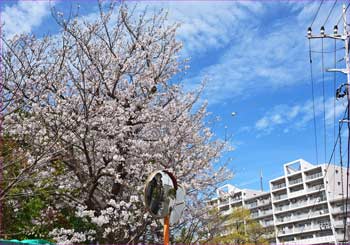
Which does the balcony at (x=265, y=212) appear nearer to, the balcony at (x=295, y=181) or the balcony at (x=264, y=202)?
the balcony at (x=264, y=202)

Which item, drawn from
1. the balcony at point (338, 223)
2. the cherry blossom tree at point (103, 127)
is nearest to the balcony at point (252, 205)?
the balcony at point (338, 223)

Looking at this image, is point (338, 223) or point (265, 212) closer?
point (338, 223)

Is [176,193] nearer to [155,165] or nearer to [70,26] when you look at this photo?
[155,165]

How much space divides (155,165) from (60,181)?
2.20m

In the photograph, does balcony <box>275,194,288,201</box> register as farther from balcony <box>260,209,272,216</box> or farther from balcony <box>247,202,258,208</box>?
balcony <box>247,202,258,208</box>

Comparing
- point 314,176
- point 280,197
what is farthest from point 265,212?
point 314,176

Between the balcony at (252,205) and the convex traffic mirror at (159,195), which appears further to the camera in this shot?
the balcony at (252,205)

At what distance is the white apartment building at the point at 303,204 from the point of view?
1880 inches

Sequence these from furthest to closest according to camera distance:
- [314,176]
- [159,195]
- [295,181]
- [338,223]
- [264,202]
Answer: [264,202] → [295,181] → [314,176] → [338,223] → [159,195]

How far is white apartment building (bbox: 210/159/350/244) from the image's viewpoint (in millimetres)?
47750

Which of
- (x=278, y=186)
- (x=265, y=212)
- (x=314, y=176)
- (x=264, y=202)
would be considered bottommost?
(x=265, y=212)

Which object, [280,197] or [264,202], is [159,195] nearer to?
[280,197]

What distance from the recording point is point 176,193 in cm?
443

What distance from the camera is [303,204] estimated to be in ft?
173
